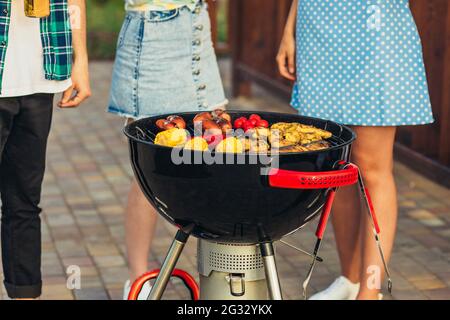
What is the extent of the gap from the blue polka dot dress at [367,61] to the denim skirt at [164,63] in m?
0.42

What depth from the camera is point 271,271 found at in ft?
9.23

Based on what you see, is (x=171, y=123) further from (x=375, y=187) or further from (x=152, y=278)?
(x=375, y=187)

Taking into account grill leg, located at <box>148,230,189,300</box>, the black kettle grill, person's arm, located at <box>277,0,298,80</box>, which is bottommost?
grill leg, located at <box>148,230,189,300</box>

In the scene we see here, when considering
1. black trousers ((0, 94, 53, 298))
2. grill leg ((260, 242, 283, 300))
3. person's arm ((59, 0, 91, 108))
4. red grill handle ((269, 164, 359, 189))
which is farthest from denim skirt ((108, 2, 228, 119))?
red grill handle ((269, 164, 359, 189))

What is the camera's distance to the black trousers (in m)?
3.27

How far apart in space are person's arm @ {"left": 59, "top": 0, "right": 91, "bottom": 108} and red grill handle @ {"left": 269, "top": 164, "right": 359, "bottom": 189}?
1.05 m

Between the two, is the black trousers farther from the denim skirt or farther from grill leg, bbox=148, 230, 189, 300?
grill leg, bbox=148, 230, 189, 300

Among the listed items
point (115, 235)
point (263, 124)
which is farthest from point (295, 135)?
point (115, 235)

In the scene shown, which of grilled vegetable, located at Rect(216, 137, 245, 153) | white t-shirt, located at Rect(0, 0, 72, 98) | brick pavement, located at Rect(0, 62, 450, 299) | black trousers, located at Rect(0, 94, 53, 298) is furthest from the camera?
brick pavement, located at Rect(0, 62, 450, 299)

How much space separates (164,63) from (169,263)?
1.01 meters

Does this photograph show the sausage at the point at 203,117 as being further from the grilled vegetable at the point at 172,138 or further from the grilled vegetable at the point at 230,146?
the grilled vegetable at the point at 230,146
